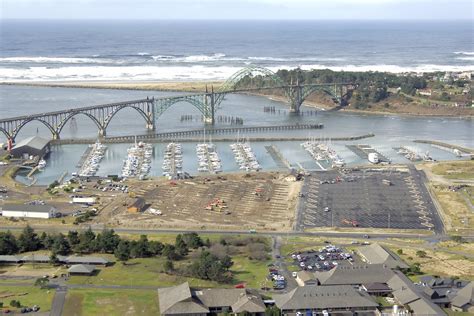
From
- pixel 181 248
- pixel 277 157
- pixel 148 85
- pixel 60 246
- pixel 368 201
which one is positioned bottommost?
pixel 368 201

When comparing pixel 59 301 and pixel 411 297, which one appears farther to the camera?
pixel 59 301

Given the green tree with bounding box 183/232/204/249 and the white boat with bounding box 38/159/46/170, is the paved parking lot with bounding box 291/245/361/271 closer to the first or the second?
the green tree with bounding box 183/232/204/249

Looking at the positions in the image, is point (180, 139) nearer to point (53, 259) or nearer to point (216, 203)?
point (216, 203)

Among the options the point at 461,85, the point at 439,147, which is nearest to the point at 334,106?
the point at 461,85

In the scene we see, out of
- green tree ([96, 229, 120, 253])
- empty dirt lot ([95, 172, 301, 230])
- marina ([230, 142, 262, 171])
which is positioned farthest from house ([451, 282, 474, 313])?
marina ([230, 142, 262, 171])

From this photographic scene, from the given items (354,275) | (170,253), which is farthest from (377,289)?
(170,253)

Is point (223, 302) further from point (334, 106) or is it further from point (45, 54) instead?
point (45, 54)

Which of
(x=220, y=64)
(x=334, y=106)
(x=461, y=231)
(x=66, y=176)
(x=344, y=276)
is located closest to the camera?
(x=344, y=276)
